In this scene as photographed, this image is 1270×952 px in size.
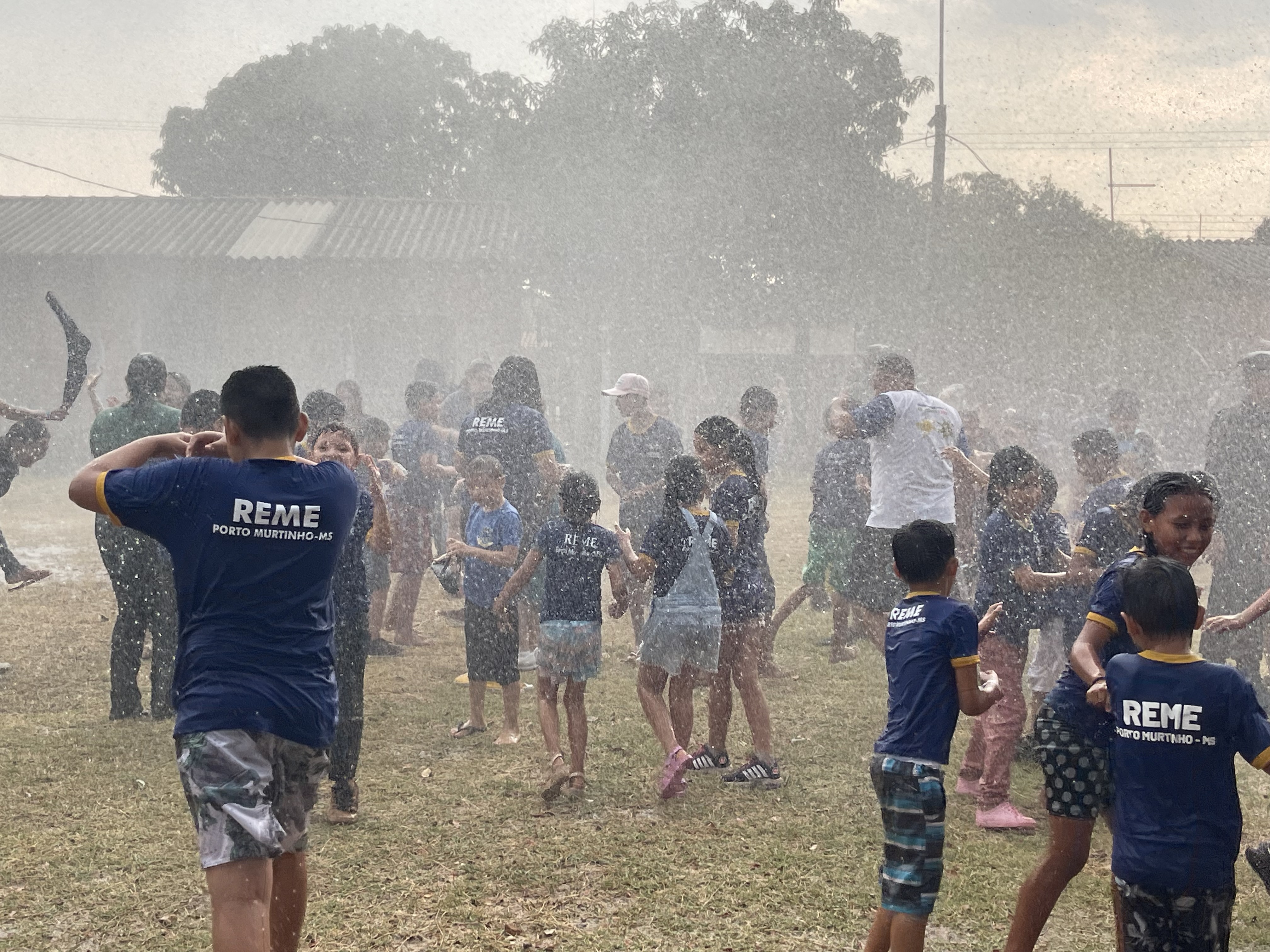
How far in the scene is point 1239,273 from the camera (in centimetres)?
2108

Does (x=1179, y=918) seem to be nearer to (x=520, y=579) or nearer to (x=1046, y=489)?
(x=1046, y=489)

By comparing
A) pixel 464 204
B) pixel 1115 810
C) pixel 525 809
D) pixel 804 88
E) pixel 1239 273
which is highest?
pixel 804 88

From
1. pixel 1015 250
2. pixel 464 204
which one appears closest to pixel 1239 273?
pixel 1015 250

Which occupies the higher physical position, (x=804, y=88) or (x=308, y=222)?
(x=804, y=88)

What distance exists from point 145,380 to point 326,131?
87.8 feet

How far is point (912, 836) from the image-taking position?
10.9ft

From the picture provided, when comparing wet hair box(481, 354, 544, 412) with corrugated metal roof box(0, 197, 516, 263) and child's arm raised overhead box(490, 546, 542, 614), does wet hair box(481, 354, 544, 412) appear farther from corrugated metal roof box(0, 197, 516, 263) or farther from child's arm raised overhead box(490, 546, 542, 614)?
corrugated metal roof box(0, 197, 516, 263)

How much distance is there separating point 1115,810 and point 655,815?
240cm

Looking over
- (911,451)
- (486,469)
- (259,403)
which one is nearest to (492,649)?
(486,469)

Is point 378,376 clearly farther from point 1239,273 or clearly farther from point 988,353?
point 1239,273

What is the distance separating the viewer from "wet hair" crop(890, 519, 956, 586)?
351cm

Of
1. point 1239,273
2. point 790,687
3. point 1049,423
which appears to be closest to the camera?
point 790,687

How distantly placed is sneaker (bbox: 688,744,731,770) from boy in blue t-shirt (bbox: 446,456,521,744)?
103 centimetres

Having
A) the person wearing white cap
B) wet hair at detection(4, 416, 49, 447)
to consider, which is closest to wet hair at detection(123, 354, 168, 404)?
wet hair at detection(4, 416, 49, 447)
